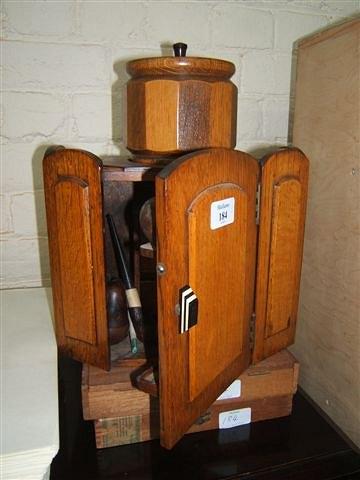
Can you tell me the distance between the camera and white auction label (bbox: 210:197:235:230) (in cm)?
56

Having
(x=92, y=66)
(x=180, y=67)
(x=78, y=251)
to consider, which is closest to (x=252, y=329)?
(x=78, y=251)

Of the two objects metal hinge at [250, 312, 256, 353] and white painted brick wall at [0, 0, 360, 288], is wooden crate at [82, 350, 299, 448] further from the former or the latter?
white painted brick wall at [0, 0, 360, 288]

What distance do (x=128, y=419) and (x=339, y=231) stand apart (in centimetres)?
53

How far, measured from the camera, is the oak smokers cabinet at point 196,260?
0.52 metres

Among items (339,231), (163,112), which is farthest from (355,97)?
(163,112)

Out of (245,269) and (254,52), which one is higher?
(254,52)

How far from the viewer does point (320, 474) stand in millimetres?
703

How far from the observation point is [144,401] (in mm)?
713

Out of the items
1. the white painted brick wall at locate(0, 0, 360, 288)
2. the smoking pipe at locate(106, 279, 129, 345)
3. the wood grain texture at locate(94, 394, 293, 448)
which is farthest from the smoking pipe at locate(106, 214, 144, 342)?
the white painted brick wall at locate(0, 0, 360, 288)

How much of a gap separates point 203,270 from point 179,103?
0.26 m

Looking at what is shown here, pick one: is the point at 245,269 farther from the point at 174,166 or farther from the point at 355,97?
the point at 355,97

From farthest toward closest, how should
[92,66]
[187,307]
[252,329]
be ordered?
[92,66]
[252,329]
[187,307]

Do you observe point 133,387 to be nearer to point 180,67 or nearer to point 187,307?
point 187,307

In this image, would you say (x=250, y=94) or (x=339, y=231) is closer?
(x=339, y=231)
